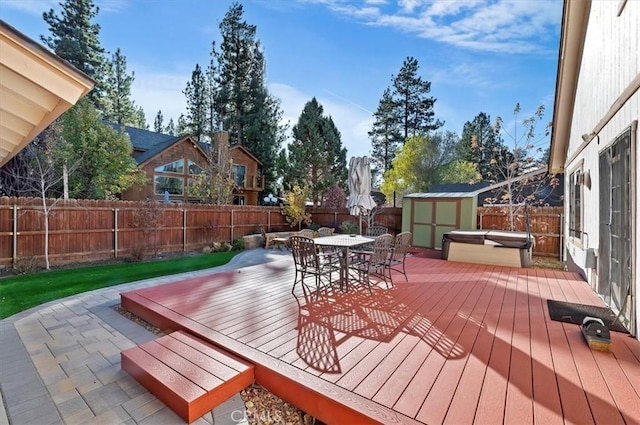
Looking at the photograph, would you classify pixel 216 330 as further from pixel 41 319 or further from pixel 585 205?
pixel 585 205

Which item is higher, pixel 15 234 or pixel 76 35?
pixel 76 35

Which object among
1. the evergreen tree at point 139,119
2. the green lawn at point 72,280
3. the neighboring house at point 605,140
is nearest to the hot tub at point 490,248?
the neighboring house at point 605,140

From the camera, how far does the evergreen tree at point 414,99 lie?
22.7 meters

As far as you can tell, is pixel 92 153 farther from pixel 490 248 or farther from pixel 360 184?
pixel 490 248

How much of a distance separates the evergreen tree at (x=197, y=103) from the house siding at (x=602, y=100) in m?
26.9

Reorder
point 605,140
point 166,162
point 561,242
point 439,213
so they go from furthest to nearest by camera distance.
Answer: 1. point 166,162
2. point 439,213
3. point 561,242
4. point 605,140

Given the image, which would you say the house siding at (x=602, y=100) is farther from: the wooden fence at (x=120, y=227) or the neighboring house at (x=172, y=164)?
the neighboring house at (x=172, y=164)

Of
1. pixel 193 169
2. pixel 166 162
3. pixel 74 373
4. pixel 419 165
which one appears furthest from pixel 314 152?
pixel 74 373

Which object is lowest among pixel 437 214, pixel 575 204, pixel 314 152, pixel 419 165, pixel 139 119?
pixel 437 214

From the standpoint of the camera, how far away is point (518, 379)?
2.17 m

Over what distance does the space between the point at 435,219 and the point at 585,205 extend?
15.6 feet

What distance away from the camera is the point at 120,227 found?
29.9 ft

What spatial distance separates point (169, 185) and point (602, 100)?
2024cm

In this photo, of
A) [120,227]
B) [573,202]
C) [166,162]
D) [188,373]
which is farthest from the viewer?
[166,162]
